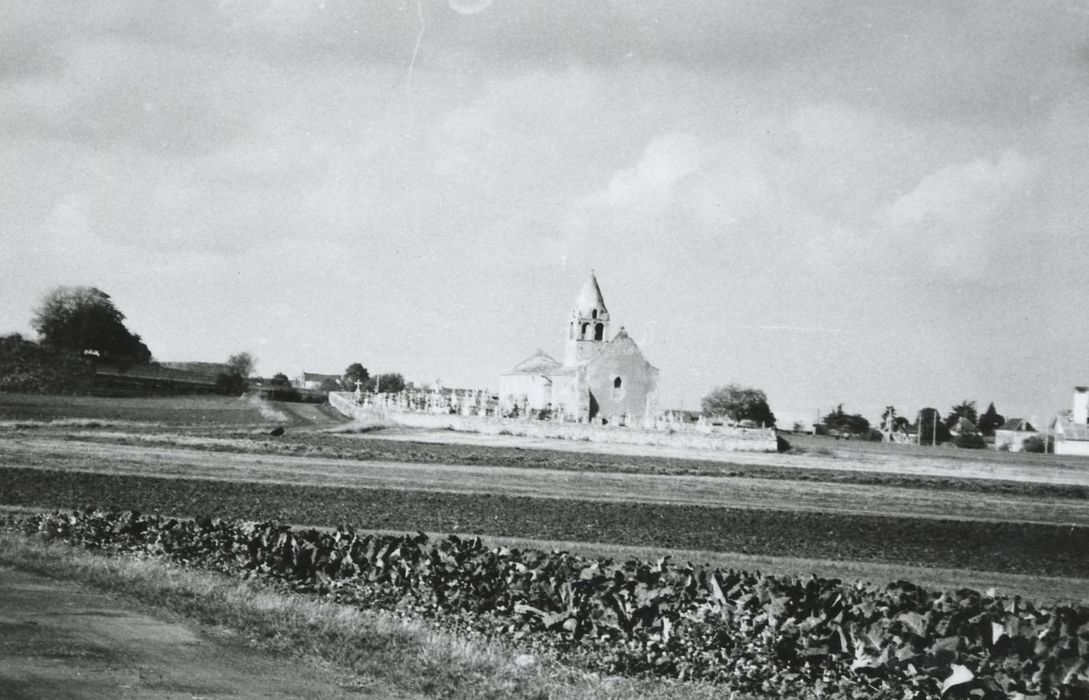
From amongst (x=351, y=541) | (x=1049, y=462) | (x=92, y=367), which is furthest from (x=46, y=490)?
(x=92, y=367)

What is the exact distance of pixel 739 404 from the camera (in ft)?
430

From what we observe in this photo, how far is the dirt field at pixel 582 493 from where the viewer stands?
68.0ft

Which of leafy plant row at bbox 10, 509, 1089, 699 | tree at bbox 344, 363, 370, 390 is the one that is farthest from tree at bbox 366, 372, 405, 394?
leafy plant row at bbox 10, 509, 1089, 699

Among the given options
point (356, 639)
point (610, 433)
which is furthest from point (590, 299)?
point (356, 639)

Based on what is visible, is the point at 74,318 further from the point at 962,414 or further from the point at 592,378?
the point at 962,414

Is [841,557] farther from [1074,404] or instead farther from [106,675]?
[1074,404]

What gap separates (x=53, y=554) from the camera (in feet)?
46.8

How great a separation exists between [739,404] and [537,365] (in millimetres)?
41673

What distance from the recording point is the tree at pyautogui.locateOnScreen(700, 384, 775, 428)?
130750mm

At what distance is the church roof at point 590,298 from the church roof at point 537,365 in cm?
683

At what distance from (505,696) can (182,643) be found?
11.3 feet

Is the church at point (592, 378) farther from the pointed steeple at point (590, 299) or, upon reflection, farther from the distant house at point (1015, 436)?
the distant house at point (1015, 436)

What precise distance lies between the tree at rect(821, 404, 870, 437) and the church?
2469 inches

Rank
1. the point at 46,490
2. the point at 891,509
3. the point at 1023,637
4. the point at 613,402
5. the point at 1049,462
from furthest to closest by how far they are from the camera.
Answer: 1. the point at 613,402
2. the point at 1049,462
3. the point at 891,509
4. the point at 46,490
5. the point at 1023,637
